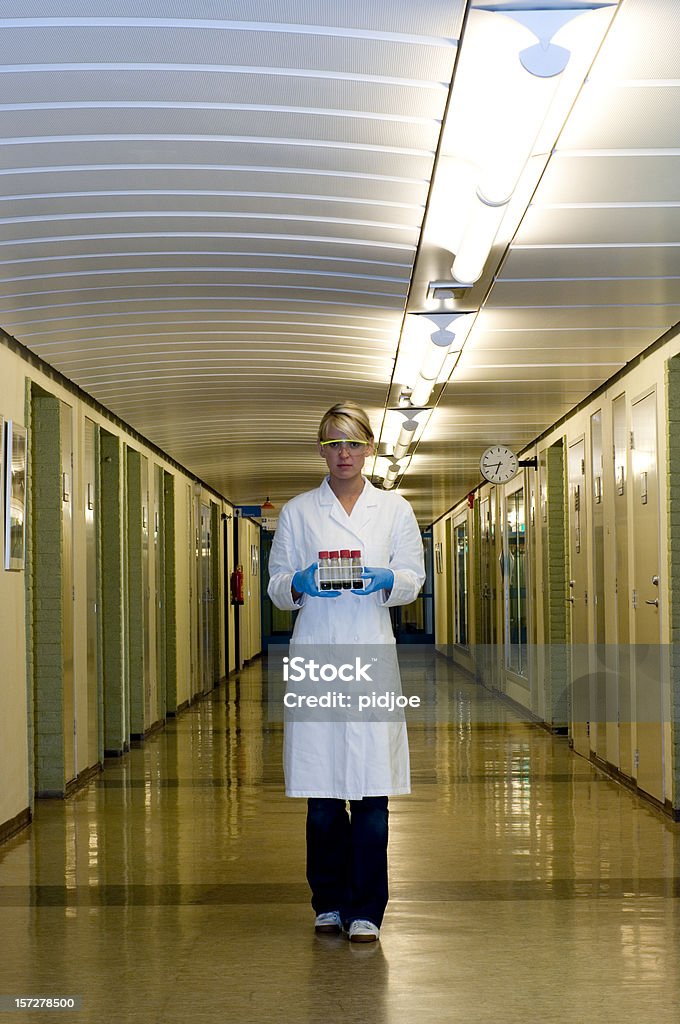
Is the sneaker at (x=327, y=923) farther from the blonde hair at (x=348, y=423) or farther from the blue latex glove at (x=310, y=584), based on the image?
the blonde hair at (x=348, y=423)

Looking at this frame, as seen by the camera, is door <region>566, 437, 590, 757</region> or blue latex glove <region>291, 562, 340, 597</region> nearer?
blue latex glove <region>291, 562, 340, 597</region>

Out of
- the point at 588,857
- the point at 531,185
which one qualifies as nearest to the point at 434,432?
the point at 588,857

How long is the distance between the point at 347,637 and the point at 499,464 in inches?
309

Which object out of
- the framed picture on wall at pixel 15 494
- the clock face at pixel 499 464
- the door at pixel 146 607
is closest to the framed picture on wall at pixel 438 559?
the clock face at pixel 499 464

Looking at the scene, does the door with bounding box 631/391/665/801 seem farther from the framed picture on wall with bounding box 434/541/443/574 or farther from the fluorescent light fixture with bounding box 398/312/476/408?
the framed picture on wall with bounding box 434/541/443/574

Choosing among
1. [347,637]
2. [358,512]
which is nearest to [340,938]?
[347,637]

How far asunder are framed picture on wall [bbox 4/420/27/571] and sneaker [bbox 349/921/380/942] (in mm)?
2775

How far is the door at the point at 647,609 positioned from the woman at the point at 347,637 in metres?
2.92

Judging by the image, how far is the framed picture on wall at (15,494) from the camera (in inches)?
A: 233

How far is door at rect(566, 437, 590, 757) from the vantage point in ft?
29.2

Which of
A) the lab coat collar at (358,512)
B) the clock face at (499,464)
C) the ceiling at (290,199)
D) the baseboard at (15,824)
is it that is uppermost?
the ceiling at (290,199)

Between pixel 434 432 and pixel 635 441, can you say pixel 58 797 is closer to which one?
pixel 635 441

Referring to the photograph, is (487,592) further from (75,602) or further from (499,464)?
(75,602)

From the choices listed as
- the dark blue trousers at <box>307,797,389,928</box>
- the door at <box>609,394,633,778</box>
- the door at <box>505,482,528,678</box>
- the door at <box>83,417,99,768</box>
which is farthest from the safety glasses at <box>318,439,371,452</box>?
the door at <box>505,482,528,678</box>
